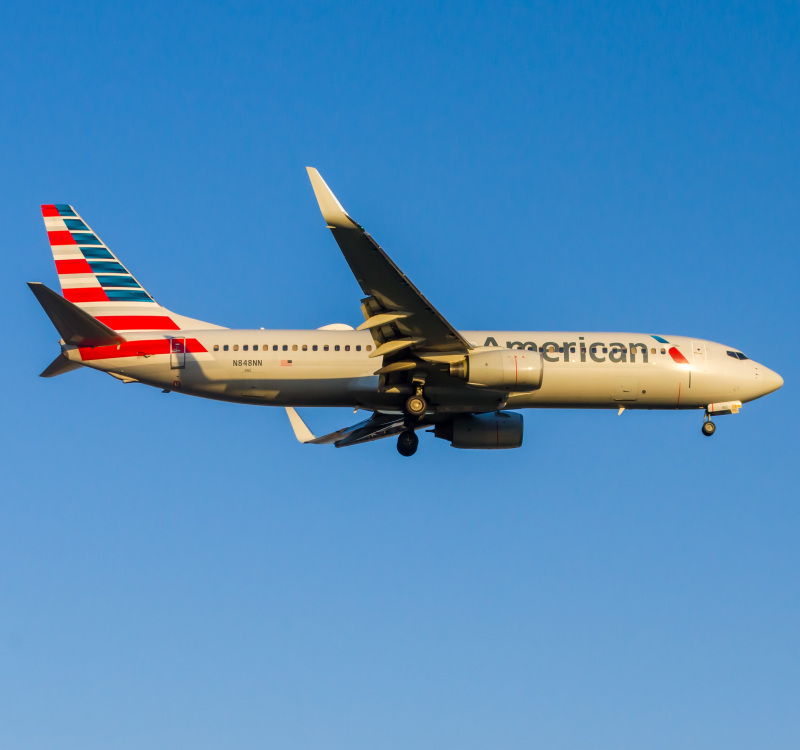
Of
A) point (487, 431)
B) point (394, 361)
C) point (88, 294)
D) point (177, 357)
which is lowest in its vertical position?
point (487, 431)

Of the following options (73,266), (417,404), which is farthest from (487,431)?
(73,266)

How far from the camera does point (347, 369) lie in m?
33.4

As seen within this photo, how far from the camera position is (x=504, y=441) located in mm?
36000

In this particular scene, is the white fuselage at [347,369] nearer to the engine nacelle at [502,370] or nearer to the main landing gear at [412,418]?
the main landing gear at [412,418]

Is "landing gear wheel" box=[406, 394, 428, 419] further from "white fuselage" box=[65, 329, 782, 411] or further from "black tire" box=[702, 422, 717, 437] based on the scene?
"black tire" box=[702, 422, 717, 437]

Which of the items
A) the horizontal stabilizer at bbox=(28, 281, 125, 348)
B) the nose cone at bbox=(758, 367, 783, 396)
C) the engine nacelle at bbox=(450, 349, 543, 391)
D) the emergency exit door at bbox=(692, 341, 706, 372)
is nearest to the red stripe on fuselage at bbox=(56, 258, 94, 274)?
the horizontal stabilizer at bbox=(28, 281, 125, 348)

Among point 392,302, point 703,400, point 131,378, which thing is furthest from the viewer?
point 703,400

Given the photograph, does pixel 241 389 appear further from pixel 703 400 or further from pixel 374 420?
pixel 703 400

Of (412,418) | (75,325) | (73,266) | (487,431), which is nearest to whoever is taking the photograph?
(75,325)

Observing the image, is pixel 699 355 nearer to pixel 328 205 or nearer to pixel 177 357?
pixel 328 205

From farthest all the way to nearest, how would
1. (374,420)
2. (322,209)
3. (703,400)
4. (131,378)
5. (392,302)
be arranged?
1. (374,420)
2. (703,400)
3. (131,378)
4. (392,302)
5. (322,209)

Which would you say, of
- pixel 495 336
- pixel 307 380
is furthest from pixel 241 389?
pixel 495 336

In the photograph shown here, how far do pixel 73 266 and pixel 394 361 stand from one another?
11.6m

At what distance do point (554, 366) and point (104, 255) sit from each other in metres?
15.8
